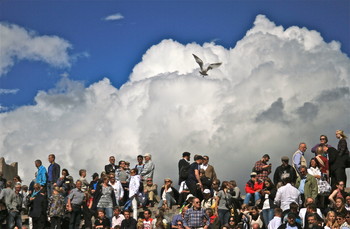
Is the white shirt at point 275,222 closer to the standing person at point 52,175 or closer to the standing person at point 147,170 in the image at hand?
the standing person at point 147,170

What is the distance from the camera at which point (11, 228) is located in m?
25.2

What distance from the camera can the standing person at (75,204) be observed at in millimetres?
24609

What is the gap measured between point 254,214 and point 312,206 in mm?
1997

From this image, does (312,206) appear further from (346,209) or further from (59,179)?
(59,179)

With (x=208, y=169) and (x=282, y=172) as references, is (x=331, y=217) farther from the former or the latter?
(x=208, y=169)

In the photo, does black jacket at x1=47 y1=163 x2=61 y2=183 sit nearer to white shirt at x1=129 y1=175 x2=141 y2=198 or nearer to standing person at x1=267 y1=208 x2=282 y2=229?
white shirt at x1=129 y1=175 x2=141 y2=198

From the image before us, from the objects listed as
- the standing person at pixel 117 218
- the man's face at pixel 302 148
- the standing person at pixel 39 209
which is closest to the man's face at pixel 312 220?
the man's face at pixel 302 148

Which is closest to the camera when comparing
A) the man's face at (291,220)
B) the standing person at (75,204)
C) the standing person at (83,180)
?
the man's face at (291,220)

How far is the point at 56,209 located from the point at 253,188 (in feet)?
19.0

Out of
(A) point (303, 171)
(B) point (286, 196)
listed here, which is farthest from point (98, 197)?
(A) point (303, 171)

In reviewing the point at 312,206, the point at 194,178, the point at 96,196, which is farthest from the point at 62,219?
the point at 312,206

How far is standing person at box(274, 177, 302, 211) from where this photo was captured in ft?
74.4

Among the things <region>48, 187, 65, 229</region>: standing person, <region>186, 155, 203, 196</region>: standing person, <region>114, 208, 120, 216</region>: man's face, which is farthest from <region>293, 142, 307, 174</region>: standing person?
<region>48, 187, 65, 229</region>: standing person

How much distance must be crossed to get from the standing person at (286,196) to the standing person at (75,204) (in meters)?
5.86
